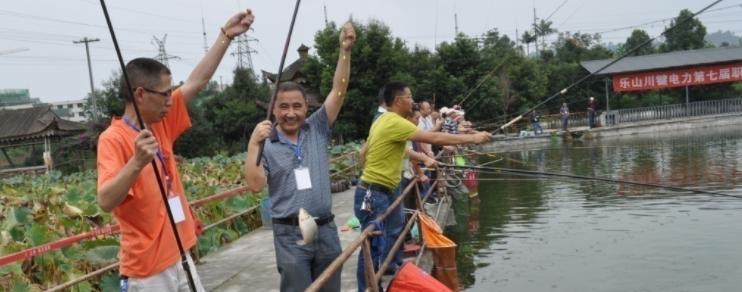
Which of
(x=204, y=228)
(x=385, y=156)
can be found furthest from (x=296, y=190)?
(x=204, y=228)

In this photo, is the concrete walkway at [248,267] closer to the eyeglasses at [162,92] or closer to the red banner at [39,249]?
the red banner at [39,249]

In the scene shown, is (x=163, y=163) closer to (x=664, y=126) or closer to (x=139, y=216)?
(x=139, y=216)

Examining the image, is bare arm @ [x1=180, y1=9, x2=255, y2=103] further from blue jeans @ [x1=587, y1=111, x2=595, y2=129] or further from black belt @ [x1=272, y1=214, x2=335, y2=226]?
blue jeans @ [x1=587, y1=111, x2=595, y2=129]

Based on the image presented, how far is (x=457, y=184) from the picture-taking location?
11156 mm

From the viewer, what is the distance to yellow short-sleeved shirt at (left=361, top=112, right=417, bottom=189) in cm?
478

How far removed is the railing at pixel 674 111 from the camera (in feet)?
98.6

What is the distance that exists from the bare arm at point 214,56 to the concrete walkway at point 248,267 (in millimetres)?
3166

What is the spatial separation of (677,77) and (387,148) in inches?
1213

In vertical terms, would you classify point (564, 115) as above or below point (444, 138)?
above

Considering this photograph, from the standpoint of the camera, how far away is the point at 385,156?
507 cm

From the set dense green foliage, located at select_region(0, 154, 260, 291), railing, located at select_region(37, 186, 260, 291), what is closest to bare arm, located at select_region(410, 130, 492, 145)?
railing, located at select_region(37, 186, 260, 291)

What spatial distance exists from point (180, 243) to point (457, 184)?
895 cm

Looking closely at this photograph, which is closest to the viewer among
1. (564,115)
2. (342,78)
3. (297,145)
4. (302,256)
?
(302,256)

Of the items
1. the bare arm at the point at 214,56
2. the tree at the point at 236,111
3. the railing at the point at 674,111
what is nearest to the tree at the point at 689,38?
the railing at the point at 674,111
